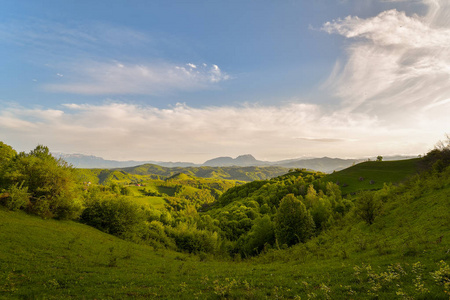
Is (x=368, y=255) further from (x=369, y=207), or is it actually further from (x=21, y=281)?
(x=21, y=281)

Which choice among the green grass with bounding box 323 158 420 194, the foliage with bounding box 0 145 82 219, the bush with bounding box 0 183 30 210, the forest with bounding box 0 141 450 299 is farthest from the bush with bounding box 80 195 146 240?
the green grass with bounding box 323 158 420 194

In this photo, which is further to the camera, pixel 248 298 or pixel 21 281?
pixel 21 281

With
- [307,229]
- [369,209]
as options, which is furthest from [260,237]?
[369,209]

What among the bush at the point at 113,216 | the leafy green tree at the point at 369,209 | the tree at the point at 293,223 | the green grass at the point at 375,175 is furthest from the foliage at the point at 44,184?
the green grass at the point at 375,175

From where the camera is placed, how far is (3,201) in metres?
35.9

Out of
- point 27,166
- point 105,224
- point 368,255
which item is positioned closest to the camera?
point 368,255

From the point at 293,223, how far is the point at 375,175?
97.4 metres

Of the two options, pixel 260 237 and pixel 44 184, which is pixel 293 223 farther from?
pixel 44 184

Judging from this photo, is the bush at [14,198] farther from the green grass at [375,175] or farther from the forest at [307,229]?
the green grass at [375,175]

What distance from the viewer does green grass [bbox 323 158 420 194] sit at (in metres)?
106

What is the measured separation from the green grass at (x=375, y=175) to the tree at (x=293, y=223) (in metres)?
64.1

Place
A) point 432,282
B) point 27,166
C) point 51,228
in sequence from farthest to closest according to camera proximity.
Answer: point 27,166
point 51,228
point 432,282

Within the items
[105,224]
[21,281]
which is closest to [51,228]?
[105,224]

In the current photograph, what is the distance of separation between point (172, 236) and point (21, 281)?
54412mm
